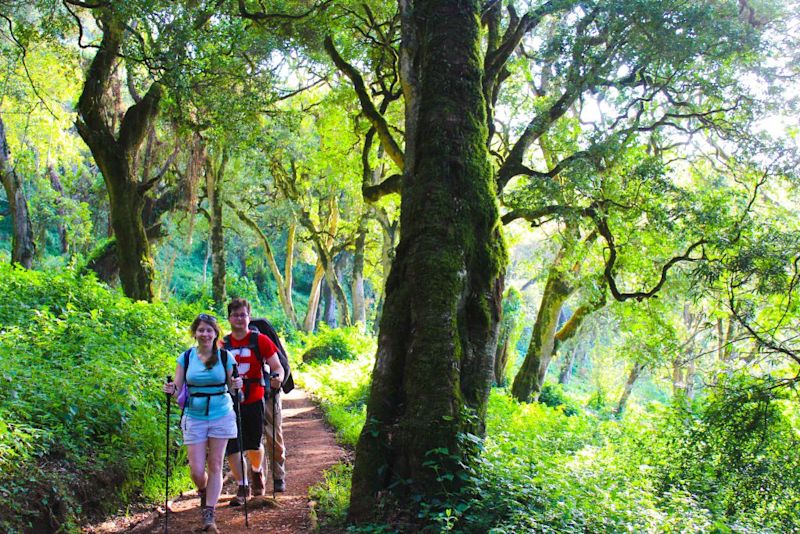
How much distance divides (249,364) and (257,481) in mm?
1327

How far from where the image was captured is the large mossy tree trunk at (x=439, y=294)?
5488 mm

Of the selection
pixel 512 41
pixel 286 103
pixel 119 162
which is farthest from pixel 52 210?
pixel 512 41

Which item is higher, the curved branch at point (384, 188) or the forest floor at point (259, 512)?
the curved branch at point (384, 188)

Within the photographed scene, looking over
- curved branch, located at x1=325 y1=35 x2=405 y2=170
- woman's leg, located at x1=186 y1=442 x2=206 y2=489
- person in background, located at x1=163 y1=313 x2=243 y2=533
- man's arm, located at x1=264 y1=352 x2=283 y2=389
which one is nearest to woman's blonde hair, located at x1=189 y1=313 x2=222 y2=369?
person in background, located at x1=163 y1=313 x2=243 y2=533

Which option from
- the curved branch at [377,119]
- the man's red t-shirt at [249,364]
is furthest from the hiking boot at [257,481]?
the curved branch at [377,119]

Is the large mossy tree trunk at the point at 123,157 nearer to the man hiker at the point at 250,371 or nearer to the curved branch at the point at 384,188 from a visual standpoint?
the curved branch at the point at 384,188

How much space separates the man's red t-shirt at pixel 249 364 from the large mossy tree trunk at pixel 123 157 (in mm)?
8528

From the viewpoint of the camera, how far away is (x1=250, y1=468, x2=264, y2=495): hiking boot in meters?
6.60

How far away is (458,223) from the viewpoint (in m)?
6.12

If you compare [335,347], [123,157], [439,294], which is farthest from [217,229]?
[439,294]

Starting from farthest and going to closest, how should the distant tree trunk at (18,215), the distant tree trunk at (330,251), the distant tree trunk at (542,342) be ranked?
the distant tree trunk at (330,251) < the distant tree trunk at (542,342) < the distant tree trunk at (18,215)

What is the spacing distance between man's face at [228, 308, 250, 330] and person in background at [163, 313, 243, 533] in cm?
57

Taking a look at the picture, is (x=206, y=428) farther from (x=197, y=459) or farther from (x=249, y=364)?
(x=249, y=364)

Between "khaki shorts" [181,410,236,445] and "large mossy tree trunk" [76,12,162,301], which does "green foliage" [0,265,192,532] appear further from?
"large mossy tree trunk" [76,12,162,301]
